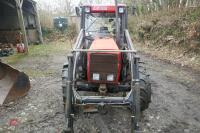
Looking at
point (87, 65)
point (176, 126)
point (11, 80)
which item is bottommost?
point (176, 126)

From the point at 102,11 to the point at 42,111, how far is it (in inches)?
95.5

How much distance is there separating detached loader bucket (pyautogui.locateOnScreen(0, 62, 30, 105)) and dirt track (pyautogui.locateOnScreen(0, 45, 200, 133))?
0.16 meters

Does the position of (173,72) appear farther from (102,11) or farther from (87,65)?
(87,65)

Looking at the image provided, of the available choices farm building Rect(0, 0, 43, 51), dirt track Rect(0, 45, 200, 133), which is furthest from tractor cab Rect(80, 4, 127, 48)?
farm building Rect(0, 0, 43, 51)

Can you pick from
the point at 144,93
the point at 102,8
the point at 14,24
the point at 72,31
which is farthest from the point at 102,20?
the point at 72,31

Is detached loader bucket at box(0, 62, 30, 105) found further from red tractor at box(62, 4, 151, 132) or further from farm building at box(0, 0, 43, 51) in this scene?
farm building at box(0, 0, 43, 51)

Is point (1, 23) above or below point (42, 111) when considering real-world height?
above

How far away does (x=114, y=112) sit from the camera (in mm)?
5102

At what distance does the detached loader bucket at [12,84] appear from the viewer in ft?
18.7

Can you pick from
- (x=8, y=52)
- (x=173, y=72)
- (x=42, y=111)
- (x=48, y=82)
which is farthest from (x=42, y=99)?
(x=8, y=52)

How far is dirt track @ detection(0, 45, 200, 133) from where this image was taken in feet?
14.9

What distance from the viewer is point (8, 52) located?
39.9 ft

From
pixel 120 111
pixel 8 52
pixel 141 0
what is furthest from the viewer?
pixel 141 0

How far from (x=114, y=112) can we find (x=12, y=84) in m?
2.23
